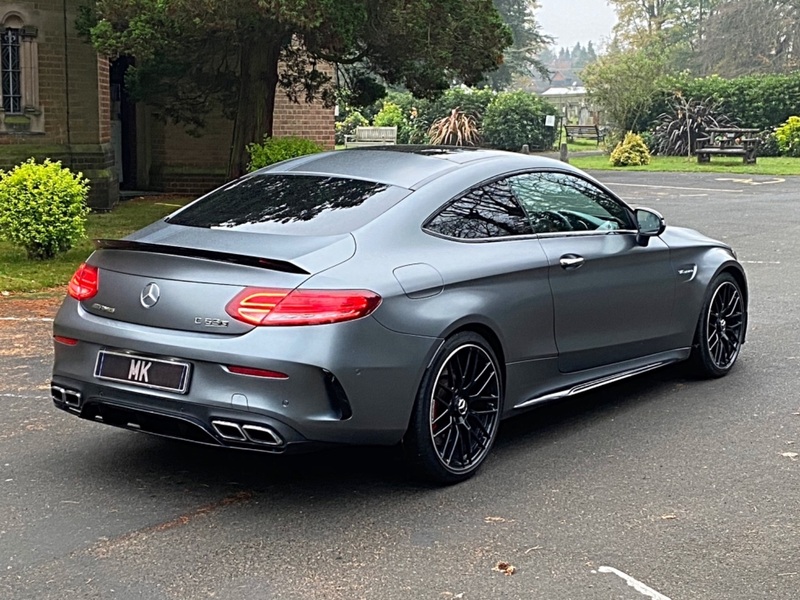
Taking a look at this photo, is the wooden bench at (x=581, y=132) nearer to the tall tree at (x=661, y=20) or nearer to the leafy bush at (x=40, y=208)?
the tall tree at (x=661, y=20)

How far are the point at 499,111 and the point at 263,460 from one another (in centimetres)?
3727

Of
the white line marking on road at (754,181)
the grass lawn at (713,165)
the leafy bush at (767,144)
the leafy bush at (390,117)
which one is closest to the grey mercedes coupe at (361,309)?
the white line marking on road at (754,181)

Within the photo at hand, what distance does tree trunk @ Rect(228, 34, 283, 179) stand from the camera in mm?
17547

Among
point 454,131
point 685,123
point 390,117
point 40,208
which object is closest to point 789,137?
point 685,123

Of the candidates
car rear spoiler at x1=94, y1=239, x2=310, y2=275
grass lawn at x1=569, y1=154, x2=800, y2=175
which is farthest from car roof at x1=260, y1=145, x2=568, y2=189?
grass lawn at x1=569, y1=154, x2=800, y2=175

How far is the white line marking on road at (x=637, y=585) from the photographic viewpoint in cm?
407

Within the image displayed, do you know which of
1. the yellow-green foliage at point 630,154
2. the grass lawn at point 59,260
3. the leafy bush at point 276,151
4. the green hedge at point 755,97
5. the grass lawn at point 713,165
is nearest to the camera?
the grass lawn at point 59,260

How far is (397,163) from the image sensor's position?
5.97 metres

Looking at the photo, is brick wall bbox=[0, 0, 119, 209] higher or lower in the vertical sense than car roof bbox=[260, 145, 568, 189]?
higher

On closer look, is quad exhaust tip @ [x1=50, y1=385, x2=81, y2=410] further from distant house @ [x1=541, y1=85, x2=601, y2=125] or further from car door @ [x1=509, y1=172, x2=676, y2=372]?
distant house @ [x1=541, y1=85, x2=601, y2=125]

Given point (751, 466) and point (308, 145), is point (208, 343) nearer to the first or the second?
point (751, 466)

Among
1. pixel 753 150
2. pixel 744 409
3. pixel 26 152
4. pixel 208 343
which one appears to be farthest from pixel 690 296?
pixel 753 150

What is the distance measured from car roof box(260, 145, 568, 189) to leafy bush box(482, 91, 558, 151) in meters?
35.5

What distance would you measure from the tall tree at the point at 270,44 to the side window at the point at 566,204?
806 cm
